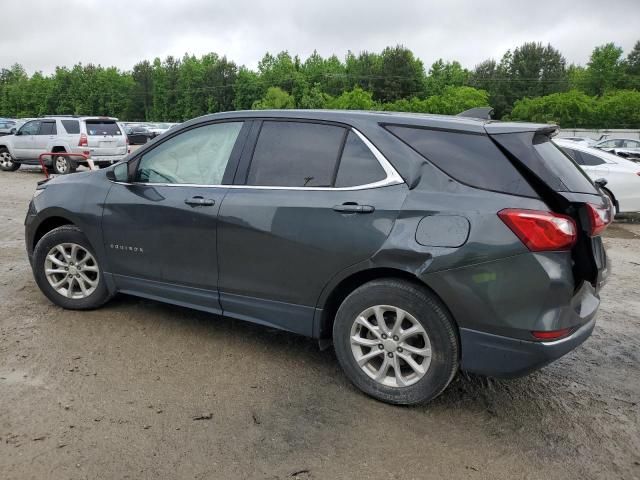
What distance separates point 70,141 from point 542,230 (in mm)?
16768

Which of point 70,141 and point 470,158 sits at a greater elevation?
point 470,158

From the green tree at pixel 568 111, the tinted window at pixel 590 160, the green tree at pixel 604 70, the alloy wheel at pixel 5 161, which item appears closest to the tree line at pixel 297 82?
the green tree at pixel 604 70

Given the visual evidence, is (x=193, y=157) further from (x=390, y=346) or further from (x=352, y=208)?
(x=390, y=346)

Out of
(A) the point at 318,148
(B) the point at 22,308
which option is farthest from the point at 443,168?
(B) the point at 22,308

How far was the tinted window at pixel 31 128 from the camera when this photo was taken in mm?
17953

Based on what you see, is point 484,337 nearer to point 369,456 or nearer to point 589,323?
point 589,323

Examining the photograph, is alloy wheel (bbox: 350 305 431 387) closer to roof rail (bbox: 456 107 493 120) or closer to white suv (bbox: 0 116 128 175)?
roof rail (bbox: 456 107 493 120)

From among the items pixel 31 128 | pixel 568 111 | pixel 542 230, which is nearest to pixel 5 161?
pixel 31 128

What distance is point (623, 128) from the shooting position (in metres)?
55.6

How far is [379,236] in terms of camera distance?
3.31 m

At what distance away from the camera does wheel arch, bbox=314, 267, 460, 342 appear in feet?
10.8

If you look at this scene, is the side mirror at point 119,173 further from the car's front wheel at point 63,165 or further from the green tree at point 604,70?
the green tree at point 604,70

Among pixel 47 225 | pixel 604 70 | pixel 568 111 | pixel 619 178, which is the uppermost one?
pixel 604 70

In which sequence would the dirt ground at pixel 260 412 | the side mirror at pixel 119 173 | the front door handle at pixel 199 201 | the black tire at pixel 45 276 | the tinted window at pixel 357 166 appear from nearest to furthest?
the dirt ground at pixel 260 412
the tinted window at pixel 357 166
the front door handle at pixel 199 201
the side mirror at pixel 119 173
the black tire at pixel 45 276
